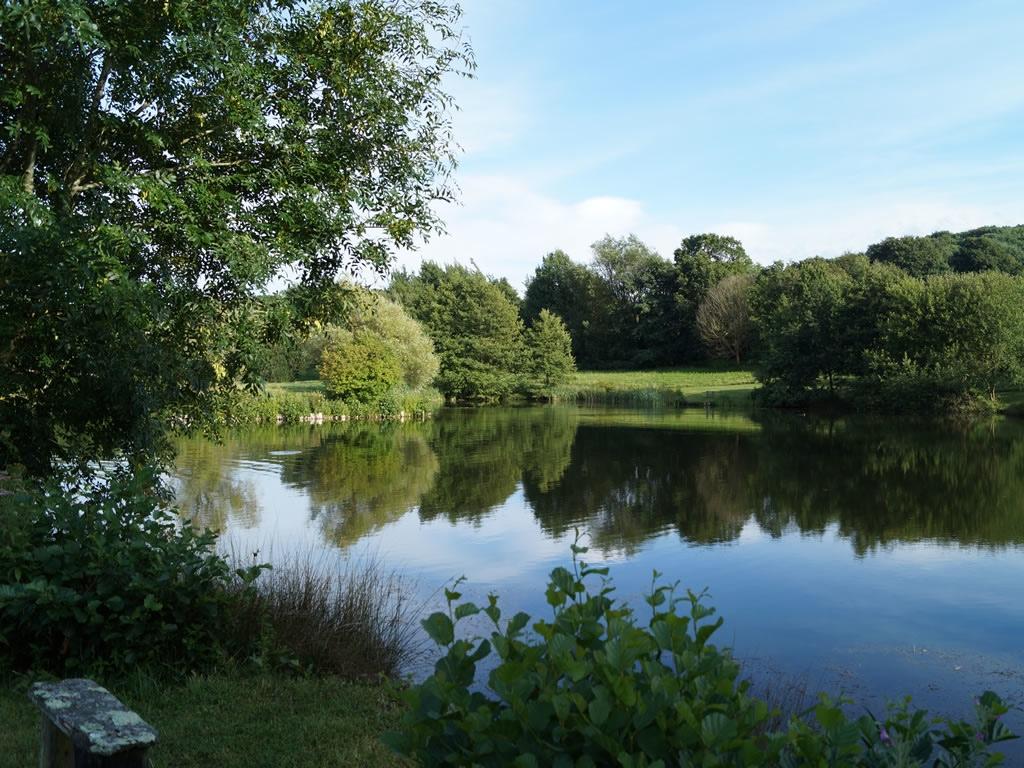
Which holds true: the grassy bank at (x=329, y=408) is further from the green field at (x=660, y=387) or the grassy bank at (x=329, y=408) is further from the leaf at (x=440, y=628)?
the leaf at (x=440, y=628)

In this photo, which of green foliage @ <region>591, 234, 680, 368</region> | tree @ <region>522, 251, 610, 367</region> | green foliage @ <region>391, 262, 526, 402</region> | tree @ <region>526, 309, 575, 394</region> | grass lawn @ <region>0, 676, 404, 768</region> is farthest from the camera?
tree @ <region>522, 251, 610, 367</region>

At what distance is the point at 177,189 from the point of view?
892 centimetres

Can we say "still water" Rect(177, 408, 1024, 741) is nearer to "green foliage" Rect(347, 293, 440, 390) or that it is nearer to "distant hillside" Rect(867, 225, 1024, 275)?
"green foliage" Rect(347, 293, 440, 390)

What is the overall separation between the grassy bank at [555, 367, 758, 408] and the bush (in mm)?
45483

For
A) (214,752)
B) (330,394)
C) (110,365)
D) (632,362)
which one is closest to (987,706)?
(214,752)

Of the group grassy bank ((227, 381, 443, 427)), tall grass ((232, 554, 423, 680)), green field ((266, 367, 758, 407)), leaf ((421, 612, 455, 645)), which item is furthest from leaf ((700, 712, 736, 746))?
green field ((266, 367, 758, 407))

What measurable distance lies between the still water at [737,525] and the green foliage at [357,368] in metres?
9.90

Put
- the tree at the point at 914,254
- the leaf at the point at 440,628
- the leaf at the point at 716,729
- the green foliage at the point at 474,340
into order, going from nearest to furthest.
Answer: the leaf at the point at 716,729 < the leaf at the point at 440,628 < the green foliage at the point at 474,340 < the tree at the point at 914,254

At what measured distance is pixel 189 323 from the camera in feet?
30.9

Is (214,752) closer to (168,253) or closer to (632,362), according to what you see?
(168,253)

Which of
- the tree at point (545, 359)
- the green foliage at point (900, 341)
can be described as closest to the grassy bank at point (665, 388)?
the tree at point (545, 359)

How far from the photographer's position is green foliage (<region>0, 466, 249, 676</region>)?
4758mm

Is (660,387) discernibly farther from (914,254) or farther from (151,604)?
(151,604)

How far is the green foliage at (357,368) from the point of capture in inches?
1517
